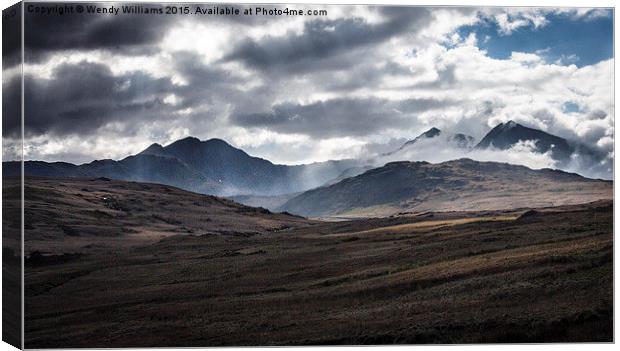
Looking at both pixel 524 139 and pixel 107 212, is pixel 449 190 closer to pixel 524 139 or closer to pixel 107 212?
pixel 524 139

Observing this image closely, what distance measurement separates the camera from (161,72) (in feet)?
112

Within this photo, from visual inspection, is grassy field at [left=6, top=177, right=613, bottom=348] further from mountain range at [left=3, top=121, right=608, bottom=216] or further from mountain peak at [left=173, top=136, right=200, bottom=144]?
mountain peak at [left=173, top=136, right=200, bottom=144]

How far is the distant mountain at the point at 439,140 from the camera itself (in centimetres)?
3512

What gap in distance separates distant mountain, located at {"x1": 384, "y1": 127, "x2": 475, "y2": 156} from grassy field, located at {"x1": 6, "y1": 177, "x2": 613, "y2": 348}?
3.09 meters

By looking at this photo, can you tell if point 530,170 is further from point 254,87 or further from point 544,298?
point 254,87

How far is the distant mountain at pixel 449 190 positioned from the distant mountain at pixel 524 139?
806 mm

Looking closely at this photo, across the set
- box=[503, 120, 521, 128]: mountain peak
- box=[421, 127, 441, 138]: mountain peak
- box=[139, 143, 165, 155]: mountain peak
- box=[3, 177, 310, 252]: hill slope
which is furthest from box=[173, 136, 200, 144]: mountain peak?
box=[503, 120, 521, 128]: mountain peak

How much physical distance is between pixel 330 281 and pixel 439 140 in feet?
24.2

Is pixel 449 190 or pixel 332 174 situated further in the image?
pixel 332 174

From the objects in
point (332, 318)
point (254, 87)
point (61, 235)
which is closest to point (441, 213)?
point (332, 318)

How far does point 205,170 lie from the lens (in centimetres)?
3509

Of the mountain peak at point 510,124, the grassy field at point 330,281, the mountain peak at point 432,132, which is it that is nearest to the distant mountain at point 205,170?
the grassy field at point 330,281

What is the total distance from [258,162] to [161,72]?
540 cm

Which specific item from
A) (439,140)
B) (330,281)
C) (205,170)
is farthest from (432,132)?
(205,170)
